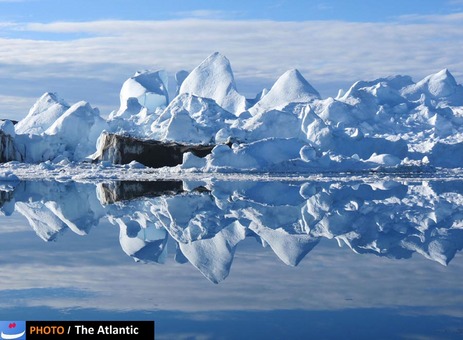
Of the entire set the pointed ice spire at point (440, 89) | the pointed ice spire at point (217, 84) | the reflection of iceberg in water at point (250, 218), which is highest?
the reflection of iceberg in water at point (250, 218)

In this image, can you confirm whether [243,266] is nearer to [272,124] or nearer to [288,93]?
[272,124]

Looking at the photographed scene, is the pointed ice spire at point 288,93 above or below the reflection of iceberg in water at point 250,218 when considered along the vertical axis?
below

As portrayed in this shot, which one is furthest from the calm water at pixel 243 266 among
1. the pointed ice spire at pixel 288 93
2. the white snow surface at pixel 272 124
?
the pointed ice spire at pixel 288 93

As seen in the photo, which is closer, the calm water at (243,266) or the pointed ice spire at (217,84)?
the calm water at (243,266)

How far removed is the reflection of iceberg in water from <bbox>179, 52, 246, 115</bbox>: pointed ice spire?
22.8 m

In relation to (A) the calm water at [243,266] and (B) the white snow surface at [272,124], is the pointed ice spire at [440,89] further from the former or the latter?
(A) the calm water at [243,266]

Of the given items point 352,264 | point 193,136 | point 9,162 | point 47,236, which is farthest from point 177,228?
point 9,162

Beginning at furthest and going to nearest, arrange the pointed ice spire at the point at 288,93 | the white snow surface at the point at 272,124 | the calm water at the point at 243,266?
the pointed ice spire at the point at 288,93 < the white snow surface at the point at 272,124 < the calm water at the point at 243,266

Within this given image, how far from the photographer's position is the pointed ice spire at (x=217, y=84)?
39156 mm

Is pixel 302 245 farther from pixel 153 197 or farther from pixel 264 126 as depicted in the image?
pixel 264 126

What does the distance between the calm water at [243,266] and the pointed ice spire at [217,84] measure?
2685 cm

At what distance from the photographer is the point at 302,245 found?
7.64 metres

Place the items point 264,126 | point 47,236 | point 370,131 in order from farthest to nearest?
1. point 370,131
2. point 264,126
3. point 47,236

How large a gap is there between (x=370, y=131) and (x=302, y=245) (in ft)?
102
